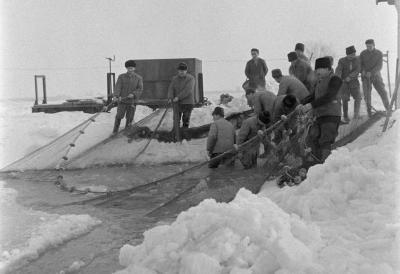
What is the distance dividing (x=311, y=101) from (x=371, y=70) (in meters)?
3.68

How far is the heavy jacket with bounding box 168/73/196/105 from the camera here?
358 inches

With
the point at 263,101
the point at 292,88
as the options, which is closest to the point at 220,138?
the point at 263,101

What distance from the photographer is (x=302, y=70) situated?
8117 millimetres

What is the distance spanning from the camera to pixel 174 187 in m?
5.89

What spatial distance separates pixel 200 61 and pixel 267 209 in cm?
1426

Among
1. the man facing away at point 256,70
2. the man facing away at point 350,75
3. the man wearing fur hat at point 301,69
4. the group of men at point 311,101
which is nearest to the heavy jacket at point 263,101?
the group of men at point 311,101

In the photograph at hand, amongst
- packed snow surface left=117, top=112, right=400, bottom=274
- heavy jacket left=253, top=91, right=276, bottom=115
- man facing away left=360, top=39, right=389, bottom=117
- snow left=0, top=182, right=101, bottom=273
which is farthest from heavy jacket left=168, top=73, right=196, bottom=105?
packed snow surface left=117, top=112, right=400, bottom=274

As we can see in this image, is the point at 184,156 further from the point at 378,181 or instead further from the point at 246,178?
the point at 378,181

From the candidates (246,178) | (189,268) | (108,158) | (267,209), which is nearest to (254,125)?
(246,178)

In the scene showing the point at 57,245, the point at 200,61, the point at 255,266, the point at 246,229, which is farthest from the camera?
the point at 200,61

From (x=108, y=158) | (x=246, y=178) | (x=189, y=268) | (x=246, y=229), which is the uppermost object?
(x=246, y=229)

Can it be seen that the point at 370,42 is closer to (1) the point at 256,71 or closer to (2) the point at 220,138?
(1) the point at 256,71

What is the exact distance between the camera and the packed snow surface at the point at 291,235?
255 centimetres

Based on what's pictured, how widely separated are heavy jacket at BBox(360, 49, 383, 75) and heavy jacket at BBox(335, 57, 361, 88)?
207 millimetres
